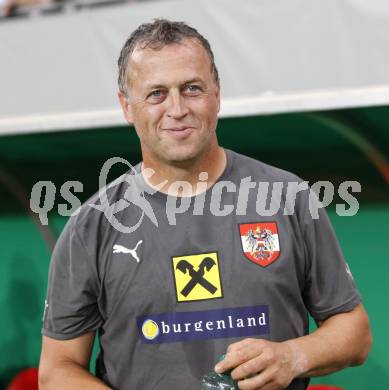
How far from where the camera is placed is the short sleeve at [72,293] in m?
1.36

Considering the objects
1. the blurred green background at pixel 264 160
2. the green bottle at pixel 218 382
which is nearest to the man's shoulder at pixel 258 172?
the green bottle at pixel 218 382

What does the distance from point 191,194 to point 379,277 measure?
5.14 feet

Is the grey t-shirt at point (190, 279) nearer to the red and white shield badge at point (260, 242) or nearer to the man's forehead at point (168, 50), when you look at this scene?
the red and white shield badge at point (260, 242)

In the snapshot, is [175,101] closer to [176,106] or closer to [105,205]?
[176,106]

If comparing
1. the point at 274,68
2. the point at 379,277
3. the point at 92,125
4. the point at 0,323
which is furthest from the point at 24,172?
the point at 379,277

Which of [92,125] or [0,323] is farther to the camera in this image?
[0,323]

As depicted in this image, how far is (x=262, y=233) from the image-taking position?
1354 mm

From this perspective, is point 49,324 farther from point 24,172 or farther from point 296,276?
point 24,172

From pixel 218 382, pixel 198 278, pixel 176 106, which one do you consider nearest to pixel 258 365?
pixel 218 382

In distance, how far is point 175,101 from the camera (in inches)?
52.2

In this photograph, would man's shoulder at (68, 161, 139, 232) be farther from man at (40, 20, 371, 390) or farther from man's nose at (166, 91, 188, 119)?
man's nose at (166, 91, 188, 119)

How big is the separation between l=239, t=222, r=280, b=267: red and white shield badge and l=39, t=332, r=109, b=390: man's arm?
351 mm

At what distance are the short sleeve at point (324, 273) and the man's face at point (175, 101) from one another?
10.1 inches

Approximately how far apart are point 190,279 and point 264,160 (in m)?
1.56
